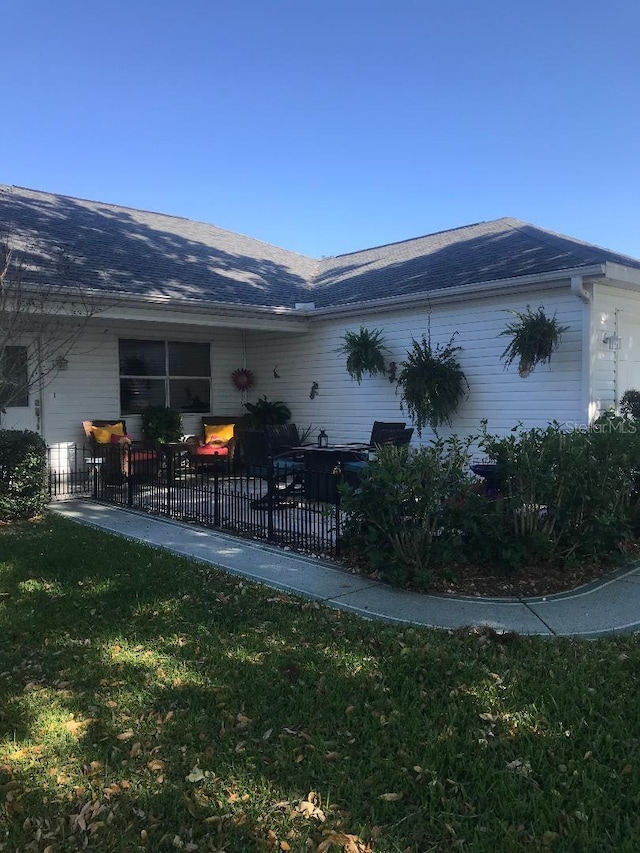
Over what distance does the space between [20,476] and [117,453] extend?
192 cm

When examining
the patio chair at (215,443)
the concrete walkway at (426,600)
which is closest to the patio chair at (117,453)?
the patio chair at (215,443)

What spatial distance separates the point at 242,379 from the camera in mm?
13578

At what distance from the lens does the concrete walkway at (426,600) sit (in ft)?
14.7

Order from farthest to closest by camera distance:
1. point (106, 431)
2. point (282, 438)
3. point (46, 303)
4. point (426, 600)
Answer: point (106, 431) → point (282, 438) → point (46, 303) → point (426, 600)

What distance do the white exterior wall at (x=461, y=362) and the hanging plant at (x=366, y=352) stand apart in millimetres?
196

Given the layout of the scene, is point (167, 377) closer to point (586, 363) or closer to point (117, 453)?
point (117, 453)

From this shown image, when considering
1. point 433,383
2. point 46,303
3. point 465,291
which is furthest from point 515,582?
point 46,303

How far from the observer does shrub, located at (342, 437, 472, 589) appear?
5.23m

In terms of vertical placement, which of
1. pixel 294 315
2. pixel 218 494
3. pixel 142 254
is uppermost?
pixel 142 254

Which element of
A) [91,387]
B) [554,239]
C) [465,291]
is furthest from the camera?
[91,387]

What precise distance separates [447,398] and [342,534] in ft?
13.5

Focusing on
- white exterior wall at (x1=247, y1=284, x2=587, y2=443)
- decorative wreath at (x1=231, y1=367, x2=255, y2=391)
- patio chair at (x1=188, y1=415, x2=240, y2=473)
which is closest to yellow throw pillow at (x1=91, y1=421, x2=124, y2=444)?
patio chair at (x1=188, y1=415, x2=240, y2=473)

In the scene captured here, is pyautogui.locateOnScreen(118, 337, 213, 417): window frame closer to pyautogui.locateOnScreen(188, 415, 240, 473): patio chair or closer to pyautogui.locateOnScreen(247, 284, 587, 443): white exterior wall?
pyautogui.locateOnScreen(188, 415, 240, 473): patio chair

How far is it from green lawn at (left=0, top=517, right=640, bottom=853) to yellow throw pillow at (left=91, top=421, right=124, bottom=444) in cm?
637
